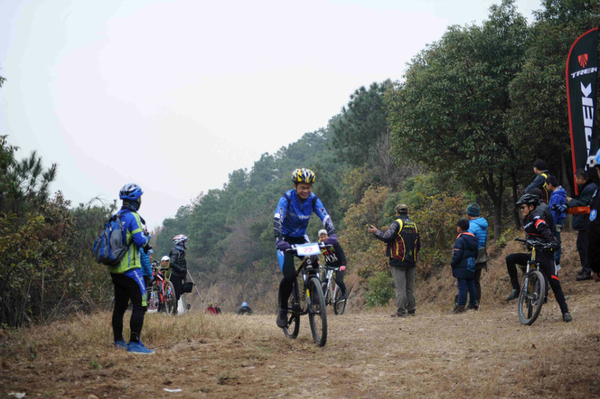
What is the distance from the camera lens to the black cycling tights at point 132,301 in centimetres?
630

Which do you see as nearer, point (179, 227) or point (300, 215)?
point (300, 215)

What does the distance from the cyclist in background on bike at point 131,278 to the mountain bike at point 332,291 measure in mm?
6537

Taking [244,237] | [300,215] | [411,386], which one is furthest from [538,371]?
[244,237]

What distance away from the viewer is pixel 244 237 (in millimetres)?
66188

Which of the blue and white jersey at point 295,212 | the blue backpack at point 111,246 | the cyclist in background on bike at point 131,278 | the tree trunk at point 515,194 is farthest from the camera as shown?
the tree trunk at point 515,194

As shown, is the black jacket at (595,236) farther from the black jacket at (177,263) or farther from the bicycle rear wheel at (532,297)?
the black jacket at (177,263)

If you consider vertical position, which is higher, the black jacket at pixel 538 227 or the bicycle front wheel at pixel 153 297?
the black jacket at pixel 538 227

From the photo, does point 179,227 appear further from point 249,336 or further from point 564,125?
point 249,336

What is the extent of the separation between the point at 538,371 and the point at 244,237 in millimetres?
62152

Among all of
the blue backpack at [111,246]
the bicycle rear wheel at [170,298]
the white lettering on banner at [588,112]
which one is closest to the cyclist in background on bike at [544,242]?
the white lettering on banner at [588,112]

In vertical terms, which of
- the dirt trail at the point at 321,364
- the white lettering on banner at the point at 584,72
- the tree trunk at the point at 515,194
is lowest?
the dirt trail at the point at 321,364

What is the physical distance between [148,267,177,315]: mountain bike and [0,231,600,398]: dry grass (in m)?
3.95

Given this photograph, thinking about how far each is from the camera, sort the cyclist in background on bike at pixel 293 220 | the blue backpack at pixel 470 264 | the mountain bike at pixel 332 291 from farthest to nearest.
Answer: the mountain bike at pixel 332 291
the blue backpack at pixel 470 264
the cyclist in background on bike at pixel 293 220

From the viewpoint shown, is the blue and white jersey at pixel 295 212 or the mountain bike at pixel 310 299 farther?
the blue and white jersey at pixel 295 212
